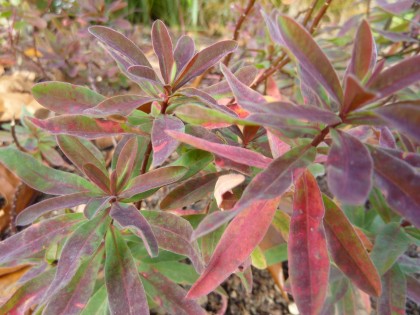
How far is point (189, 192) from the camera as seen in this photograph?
2.44 ft

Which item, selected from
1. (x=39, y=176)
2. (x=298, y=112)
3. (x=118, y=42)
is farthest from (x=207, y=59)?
(x=39, y=176)

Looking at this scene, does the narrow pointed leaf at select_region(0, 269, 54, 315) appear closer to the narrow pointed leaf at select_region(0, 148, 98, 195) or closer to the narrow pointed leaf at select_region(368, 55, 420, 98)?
the narrow pointed leaf at select_region(0, 148, 98, 195)

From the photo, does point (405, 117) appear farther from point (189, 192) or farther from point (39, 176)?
point (39, 176)

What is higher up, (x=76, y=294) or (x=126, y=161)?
(x=126, y=161)

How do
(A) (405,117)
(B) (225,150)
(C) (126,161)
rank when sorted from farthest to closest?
(C) (126,161), (B) (225,150), (A) (405,117)

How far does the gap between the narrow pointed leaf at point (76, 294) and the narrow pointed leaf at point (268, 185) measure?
0.36 meters

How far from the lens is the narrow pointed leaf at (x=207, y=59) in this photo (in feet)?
2.32

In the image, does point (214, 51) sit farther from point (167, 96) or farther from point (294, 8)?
point (294, 8)

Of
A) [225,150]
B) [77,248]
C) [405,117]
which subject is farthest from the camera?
[77,248]

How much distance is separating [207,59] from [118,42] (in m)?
0.16

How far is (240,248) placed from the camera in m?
0.59

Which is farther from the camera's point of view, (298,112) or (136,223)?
(136,223)

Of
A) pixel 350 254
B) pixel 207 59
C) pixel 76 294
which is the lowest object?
pixel 76 294

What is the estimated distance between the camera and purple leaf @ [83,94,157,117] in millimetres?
621
